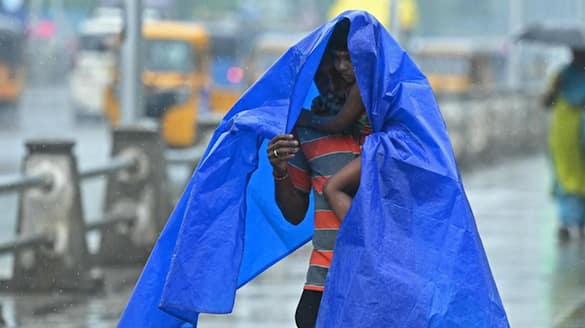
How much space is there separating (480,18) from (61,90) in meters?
15.2

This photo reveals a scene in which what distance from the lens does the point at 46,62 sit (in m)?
57.5

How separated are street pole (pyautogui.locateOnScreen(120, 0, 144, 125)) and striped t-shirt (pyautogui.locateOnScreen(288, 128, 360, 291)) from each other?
7.27 metres

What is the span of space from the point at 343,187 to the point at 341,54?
0.44 m

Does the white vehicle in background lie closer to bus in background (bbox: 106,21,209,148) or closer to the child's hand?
bus in background (bbox: 106,21,209,148)

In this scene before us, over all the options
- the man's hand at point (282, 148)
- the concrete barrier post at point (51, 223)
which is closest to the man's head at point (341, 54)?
the man's hand at point (282, 148)

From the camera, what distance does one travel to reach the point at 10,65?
38.5 metres

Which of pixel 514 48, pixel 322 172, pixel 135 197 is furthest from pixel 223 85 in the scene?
pixel 322 172

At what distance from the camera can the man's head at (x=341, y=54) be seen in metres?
5.30

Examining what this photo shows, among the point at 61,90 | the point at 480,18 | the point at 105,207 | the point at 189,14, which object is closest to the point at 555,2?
→ the point at 480,18

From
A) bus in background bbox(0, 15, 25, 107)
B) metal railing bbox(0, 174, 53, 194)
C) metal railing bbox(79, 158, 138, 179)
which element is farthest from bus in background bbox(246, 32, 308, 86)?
metal railing bbox(0, 174, 53, 194)

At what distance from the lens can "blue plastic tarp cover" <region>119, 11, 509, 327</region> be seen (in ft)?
16.4

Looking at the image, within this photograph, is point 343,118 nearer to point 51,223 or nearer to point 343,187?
point 343,187

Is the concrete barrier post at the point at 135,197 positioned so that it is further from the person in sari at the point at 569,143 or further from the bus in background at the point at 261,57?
the bus in background at the point at 261,57

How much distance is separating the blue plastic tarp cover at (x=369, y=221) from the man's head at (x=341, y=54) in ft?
0.19
